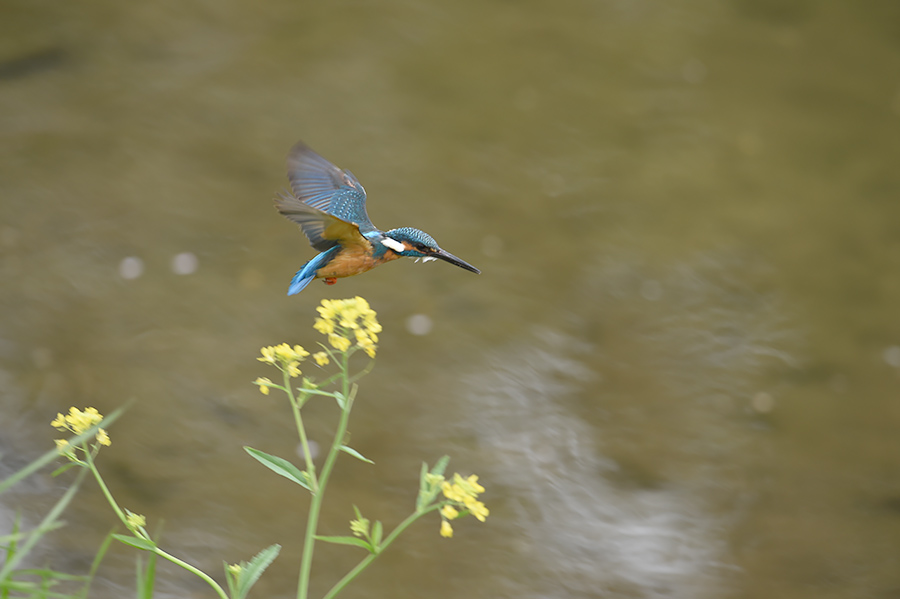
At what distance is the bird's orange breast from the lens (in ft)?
2.26

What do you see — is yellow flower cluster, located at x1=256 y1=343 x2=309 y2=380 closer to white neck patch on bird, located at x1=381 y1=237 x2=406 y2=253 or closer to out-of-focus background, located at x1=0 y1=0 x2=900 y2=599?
white neck patch on bird, located at x1=381 y1=237 x2=406 y2=253

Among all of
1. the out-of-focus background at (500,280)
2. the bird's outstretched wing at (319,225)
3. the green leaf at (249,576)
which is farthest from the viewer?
the out-of-focus background at (500,280)

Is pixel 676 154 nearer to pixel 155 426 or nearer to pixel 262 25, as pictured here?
pixel 262 25

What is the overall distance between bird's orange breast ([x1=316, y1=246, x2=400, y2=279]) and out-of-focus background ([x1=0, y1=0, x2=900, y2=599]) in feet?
3.77

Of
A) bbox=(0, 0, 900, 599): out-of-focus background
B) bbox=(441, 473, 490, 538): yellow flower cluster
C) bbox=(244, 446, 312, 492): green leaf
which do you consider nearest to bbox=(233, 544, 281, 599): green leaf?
bbox=(244, 446, 312, 492): green leaf

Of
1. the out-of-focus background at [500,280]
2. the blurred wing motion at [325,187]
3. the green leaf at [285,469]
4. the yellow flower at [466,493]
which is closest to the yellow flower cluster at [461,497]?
the yellow flower at [466,493]

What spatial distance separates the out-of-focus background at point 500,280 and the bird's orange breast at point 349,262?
45.3 inches

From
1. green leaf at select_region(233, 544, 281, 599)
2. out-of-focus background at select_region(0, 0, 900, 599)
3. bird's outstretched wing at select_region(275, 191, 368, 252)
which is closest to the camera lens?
bird's outstretched wing at select_region(275, 191, 368, 252)

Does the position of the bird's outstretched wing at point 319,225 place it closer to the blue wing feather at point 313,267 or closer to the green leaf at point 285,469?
the blue wing feather at point 313,267

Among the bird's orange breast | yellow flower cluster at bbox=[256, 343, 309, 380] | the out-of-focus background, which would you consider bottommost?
yellow flower cluster at bbox=[256, 343, 309, 380]

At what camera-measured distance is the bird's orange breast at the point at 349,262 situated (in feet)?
2.26

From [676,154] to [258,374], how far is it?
166cm

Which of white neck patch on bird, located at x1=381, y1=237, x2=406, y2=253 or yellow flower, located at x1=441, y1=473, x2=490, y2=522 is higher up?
white neck patch on bird, located at x1=381, y1=237, x2=406, y2=253

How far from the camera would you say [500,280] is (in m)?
2.35
